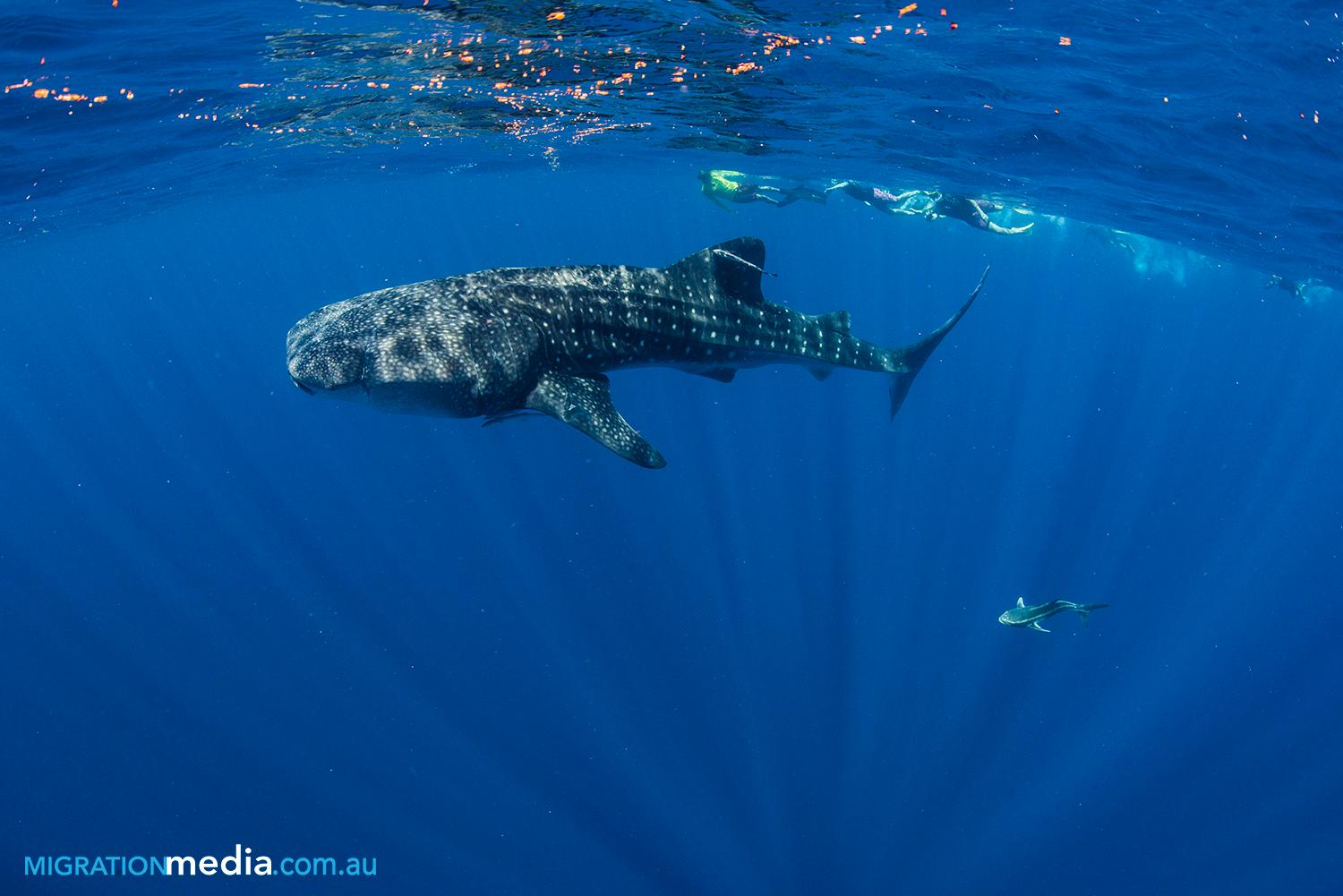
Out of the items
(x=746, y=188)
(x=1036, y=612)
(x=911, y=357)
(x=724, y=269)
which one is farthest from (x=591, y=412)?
(x=746, y=188)

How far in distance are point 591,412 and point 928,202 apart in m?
27.8

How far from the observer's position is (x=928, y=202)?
3056cm

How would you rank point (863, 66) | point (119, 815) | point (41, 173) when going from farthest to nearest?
point (41, 173) < point (119, 815) < point (863, 66)

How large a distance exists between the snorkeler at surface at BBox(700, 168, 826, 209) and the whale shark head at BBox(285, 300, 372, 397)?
80.3 ft

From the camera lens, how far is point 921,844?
14.8 m

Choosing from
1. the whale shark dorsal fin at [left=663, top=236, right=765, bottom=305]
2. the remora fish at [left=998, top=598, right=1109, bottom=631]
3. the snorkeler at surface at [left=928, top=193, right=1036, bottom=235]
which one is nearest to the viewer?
the whale shark dorsal fin at [left=663, top=236, right=765, bottom=305]

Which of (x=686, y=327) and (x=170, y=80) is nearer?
(x=686, y=327)

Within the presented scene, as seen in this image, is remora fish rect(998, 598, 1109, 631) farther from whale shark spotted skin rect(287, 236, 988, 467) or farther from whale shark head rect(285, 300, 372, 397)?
whale shark head rect(285, 300, 372, 397)

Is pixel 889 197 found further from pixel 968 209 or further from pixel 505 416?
pixel 505 416

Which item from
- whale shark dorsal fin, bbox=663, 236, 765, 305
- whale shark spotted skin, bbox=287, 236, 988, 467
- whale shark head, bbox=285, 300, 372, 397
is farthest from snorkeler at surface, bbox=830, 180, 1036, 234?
whale shark head, bbox=285, 300, 372, 397

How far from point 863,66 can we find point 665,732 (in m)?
14.7

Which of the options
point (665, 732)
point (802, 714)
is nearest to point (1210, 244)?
point (802, 714)

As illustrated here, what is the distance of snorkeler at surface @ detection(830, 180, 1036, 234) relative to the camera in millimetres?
29031

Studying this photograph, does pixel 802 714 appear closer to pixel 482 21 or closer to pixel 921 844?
pixel 921 844
